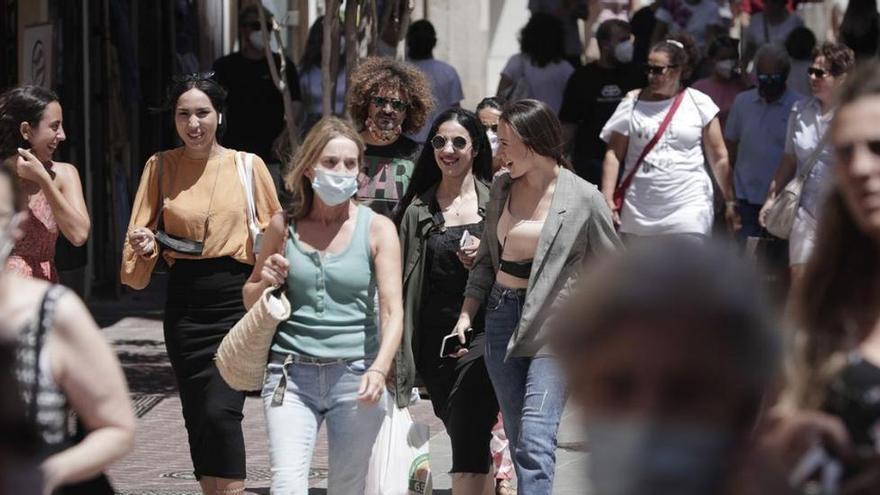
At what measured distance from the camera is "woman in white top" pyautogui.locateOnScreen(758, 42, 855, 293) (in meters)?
9.91

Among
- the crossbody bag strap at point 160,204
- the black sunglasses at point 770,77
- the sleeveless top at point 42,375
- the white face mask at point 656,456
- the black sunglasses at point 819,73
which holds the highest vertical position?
the white face mask at point 656,456

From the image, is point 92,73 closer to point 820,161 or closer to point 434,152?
point 820,161

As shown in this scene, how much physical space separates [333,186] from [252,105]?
22.9ft

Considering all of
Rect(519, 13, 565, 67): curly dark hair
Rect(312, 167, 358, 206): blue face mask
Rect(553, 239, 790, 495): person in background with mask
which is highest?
Rect(553, 239, 790, 495): person in background with mask

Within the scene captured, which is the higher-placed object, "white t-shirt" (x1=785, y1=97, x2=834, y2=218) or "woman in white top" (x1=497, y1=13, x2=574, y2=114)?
"white t-shirt" (x1=785, y1=97, x2=834, y2=218)

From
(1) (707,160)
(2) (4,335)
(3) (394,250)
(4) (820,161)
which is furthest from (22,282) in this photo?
(1) (707,160)

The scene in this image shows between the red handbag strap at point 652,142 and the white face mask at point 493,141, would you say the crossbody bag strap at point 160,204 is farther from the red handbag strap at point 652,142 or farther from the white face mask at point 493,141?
the red handbag strap at point 652,142

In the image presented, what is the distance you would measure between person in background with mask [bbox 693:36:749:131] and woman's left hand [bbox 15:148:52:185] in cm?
733

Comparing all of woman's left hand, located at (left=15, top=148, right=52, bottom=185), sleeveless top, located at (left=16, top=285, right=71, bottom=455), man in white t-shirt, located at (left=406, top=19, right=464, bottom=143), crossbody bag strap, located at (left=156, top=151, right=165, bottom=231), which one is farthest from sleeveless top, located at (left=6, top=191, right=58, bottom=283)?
man in white t-shirt, located at (left=406, top=19, right=464, bottom=143)

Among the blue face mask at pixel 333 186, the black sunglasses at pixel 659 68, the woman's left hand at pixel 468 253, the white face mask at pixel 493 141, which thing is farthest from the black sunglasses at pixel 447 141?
the black sunglasses at pixel 659 68

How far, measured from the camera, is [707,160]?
10.9 metres

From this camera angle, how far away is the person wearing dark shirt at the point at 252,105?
13.4 meters

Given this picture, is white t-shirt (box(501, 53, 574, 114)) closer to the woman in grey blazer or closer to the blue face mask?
the woman in grey blazer

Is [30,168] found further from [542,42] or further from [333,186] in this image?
[542,42]
